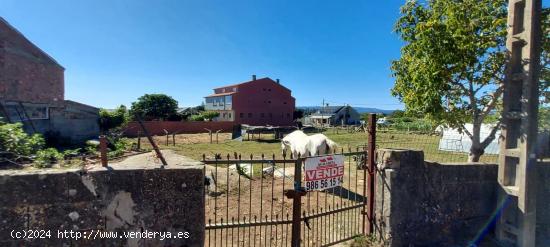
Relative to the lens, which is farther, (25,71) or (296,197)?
(25,71)

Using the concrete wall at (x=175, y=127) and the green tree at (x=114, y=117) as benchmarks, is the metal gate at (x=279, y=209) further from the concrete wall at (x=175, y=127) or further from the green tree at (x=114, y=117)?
the concrete wall at (x=175, y=127)

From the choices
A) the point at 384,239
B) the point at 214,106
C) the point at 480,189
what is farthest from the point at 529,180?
the point at 214,106

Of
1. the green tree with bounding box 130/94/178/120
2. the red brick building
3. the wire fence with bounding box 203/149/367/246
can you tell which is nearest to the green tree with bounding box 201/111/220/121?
the green tree with bounding box 130/94/178/120

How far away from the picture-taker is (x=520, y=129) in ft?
14.5

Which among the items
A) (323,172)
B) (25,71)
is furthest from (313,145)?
(25,71)

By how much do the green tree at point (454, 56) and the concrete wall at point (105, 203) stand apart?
4818 mm

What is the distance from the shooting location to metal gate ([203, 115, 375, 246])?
13.1 ft

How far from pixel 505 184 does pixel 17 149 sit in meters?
7.47

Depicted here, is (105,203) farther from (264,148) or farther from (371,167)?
(264,148)

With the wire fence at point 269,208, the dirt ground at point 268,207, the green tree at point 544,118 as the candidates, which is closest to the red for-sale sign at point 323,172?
the wire fence at point 269,208

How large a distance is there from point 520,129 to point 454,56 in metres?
1.68

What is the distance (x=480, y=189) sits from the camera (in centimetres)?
492

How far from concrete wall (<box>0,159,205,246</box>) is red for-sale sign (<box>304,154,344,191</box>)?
67.0 inches

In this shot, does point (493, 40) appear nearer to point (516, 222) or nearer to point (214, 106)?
point (516, 222)
